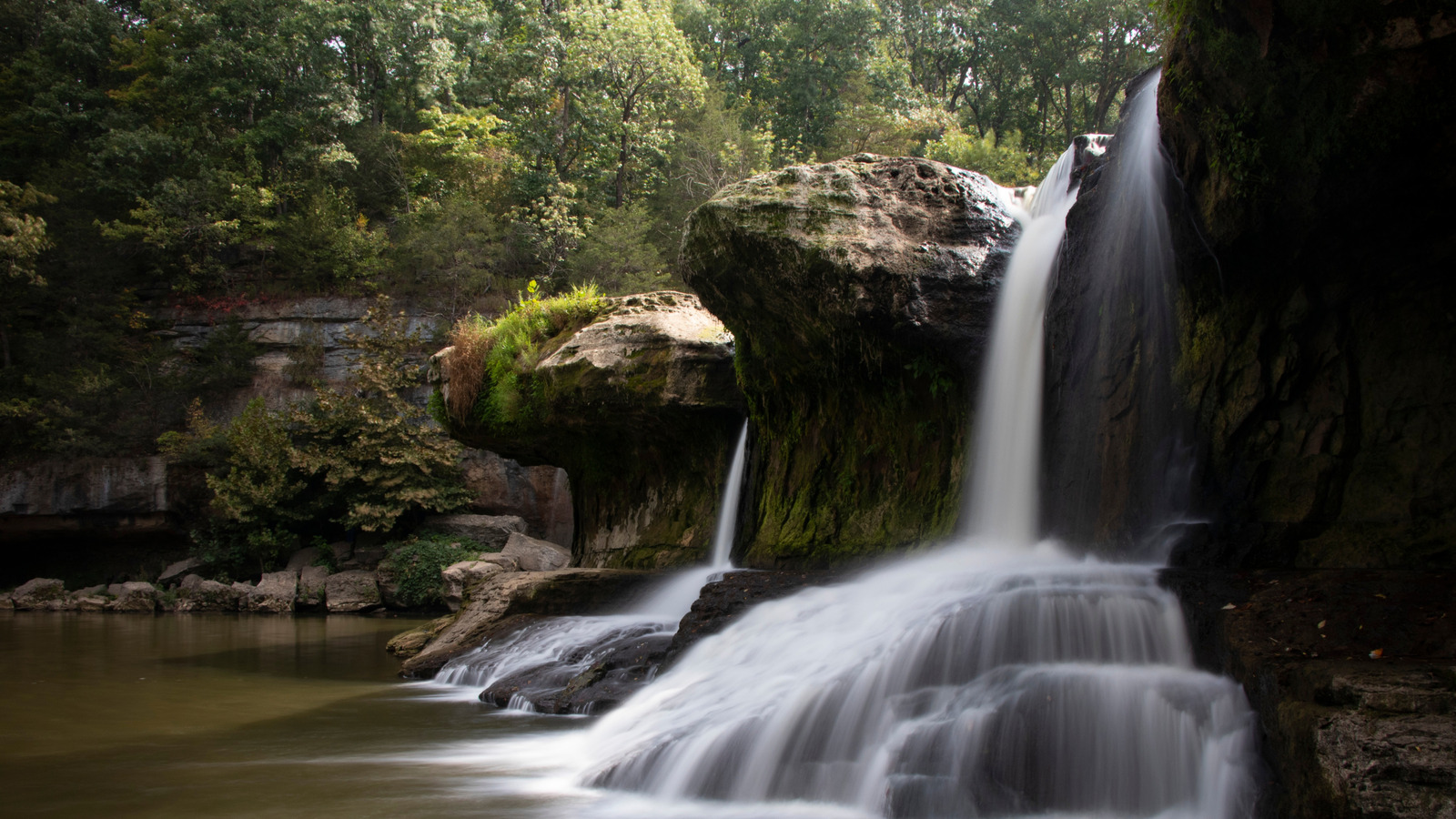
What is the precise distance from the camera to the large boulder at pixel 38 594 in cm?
1978

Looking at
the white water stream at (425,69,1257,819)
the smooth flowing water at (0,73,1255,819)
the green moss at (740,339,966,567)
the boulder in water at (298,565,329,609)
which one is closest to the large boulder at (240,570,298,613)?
the boulder in water at (298,565,329,609)

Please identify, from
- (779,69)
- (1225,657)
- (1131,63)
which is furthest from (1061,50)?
(1225,657)

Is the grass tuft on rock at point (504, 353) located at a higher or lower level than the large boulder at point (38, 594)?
higher

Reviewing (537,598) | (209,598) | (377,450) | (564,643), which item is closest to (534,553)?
(377,450)

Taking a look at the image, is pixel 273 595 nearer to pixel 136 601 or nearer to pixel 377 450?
pixel 136 601

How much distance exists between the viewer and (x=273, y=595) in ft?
62.6

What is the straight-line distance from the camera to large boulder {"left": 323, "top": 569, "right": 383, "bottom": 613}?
19.2 metres

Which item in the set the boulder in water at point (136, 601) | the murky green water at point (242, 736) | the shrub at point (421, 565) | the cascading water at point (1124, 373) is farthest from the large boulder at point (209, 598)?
the cascading water at point (1124, 373)

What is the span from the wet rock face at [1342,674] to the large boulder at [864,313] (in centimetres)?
356

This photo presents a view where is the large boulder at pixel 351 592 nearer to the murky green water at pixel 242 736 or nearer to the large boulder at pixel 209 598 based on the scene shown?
the large boulder at pixel 209 598

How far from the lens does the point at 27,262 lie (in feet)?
78.3

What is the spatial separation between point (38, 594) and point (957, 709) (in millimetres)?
22819

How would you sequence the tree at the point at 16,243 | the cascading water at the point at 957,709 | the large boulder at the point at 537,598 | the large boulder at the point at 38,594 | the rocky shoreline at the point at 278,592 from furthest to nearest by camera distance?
1. the tree at the point at 16,243
2. the large boulder at the point at 38,594
3. the rocky shoreline at the point at 278,592
4. the large boulder at the point at 537,598
5. the cascading water at the point at 957,709

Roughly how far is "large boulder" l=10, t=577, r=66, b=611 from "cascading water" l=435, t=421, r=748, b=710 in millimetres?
16186
